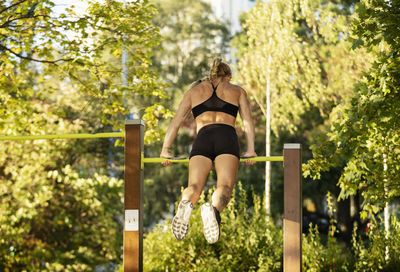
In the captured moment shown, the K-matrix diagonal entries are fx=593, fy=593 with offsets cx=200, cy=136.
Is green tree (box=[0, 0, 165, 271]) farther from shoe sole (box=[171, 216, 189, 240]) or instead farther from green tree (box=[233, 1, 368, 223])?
shoe sole (box=[171, 216, 189, 240])

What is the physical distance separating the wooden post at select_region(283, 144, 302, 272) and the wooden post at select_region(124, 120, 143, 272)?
1.23 meters

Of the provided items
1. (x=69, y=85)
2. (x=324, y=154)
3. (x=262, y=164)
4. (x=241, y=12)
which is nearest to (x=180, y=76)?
(x=241, y=12)

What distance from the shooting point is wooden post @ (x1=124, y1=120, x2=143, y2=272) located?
501 cm

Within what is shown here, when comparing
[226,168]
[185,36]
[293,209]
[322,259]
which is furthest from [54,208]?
[185,36]

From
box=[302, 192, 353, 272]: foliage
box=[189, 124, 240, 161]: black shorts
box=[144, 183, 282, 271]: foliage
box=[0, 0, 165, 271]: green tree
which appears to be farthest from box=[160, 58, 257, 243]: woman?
box=[0, 0, 165, 271]: green tree

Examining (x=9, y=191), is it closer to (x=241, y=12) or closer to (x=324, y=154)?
(x=324, y=154)

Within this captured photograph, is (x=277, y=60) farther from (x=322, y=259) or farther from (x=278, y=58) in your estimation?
(x=322, y=259)

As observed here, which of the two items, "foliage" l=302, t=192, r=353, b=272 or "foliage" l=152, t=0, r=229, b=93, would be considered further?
"foliage" l=152, t=0, r=229, b=93

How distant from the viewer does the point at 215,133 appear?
4.61 meters

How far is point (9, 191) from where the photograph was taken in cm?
1165

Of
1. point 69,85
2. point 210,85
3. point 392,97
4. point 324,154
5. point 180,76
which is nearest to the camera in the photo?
point 210,85

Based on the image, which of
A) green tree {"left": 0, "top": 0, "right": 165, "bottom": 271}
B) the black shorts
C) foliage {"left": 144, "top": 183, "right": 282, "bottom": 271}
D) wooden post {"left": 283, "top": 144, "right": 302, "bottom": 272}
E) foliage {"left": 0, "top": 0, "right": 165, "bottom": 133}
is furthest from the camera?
green tree {"left": 0, "top": 0, "right": 165, "bottom": 271}

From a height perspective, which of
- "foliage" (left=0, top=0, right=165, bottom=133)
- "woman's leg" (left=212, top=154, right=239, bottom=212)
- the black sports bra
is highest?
"foliage" (left=0, top=0, right=165, bottom=133)

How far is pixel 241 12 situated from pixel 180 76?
121 inches
